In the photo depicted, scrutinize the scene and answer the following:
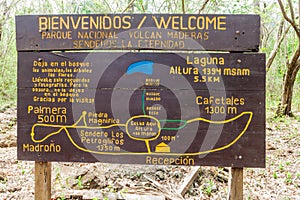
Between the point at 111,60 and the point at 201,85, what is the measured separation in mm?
921

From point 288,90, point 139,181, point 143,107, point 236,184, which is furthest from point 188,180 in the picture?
point 288,90

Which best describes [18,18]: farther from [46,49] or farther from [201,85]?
[201,85]

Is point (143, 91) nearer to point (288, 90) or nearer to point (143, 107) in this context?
point (143, 107)

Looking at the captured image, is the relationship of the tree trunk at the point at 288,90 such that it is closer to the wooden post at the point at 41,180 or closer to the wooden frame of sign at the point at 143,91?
the wooden frame of sign at the point at 143,91

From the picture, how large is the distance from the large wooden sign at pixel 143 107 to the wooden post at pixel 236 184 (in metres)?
0.12

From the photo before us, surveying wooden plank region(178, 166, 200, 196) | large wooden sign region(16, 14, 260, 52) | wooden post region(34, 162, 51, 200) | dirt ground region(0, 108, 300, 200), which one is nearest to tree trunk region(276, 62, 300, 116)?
dirt ground region(0, 108, 300, 200)

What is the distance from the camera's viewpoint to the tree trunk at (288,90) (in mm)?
10922

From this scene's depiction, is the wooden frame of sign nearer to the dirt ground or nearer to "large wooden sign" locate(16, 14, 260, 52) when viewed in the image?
"large wooden sign" locate(16, 14, 260, 52)

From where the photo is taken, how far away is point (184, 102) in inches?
121

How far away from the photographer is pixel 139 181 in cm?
462

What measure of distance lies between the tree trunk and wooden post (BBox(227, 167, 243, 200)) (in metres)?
8.89

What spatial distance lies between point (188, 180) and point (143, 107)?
1978 mm

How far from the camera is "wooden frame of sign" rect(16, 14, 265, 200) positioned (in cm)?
305

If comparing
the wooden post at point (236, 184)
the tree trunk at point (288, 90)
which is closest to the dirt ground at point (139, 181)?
the wooden post at point (236, 184)
